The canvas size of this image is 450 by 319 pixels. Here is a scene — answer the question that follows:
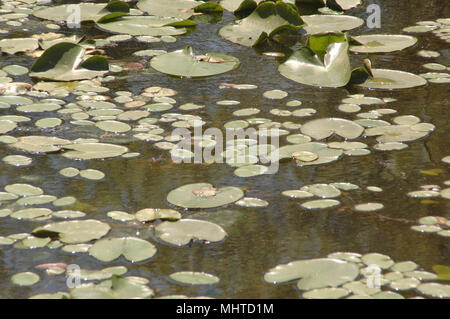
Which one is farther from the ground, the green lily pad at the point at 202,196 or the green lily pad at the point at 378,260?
the green lily pad at the point at 202,196

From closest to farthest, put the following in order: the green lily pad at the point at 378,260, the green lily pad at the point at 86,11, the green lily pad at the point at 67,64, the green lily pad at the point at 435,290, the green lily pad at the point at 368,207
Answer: the green lily pad at the point at 435,290, the green lily pad at the point at 378,260, the green lily pad at the point at 368,207, the green lily pad at the point at 67,64, the green lily pad at the point at 86,11

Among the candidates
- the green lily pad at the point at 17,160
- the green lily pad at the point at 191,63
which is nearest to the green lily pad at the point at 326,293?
the green lily pad at the point at 17,160

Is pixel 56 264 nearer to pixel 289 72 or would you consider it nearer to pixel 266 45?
pixel 289 72

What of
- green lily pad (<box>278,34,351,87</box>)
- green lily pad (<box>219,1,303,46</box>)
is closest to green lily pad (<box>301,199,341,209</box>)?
green lily pad (<box>278,34,351,87</box>)

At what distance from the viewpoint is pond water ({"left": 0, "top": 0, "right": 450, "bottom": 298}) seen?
173 cm

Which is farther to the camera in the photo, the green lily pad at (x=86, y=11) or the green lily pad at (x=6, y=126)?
the green lily pad at (x=86, y=11)

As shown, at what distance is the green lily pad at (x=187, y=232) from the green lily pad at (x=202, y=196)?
11 cm

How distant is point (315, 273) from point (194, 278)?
29 centimetres

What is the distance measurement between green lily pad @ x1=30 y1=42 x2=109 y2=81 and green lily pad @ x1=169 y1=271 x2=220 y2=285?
4.75ft

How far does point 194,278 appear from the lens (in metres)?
1.67

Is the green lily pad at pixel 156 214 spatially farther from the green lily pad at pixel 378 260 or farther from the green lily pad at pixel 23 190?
the green lily pad at pixel 378 260

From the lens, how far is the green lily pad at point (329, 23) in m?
3.37

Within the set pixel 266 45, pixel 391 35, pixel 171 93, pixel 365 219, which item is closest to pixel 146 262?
pixel 365 219
